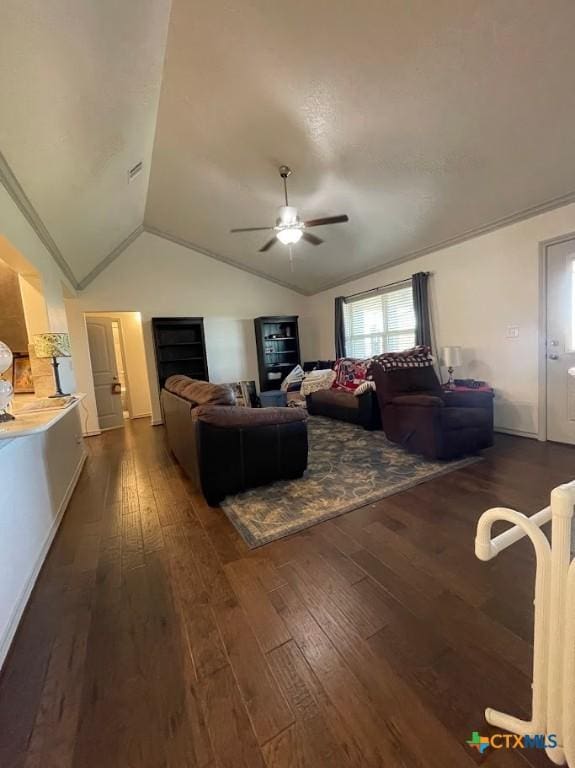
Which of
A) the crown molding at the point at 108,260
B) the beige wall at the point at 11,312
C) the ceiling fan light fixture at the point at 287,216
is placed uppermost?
the crown molding at the point at 108,260

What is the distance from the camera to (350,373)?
5.05m

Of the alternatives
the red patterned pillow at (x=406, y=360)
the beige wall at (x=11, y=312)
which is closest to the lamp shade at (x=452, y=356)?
the red patterned pillow at (x=406, y=360)

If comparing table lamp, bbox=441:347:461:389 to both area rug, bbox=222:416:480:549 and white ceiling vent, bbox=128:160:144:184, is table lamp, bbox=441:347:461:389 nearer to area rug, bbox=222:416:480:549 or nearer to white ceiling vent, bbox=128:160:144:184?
area rug, bbox=222:416:480:549

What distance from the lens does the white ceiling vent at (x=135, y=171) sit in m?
3.36

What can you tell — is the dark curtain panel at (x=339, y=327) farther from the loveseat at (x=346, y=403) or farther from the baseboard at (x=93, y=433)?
the baseboard at (x=93, y=433)

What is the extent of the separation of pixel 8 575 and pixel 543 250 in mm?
4866

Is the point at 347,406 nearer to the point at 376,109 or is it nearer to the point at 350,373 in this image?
the point at 350,373

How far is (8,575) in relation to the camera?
1421mm

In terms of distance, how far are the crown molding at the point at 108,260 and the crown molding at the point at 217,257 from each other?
286mm

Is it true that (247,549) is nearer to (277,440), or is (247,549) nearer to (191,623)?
(191,623)

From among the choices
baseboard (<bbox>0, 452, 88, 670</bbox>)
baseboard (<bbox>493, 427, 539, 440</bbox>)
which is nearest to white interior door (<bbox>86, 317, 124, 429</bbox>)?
baseboard (<bbox>0, 452, 88, 670</bbox>)

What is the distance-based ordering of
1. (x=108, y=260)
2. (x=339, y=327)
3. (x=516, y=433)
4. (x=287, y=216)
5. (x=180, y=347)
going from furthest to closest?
(x=339, y=327)
(x=180, y=347)
(x=108, y=260)
(x=516, y=433)
(x=287, y=216)

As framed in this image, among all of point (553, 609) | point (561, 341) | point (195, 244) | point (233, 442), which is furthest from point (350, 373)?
point (553, 609)

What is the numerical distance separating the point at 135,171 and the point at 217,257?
2545 millimetres
